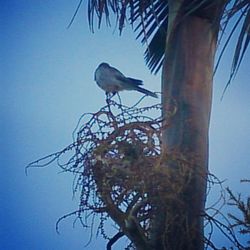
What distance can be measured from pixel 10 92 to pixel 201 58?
4.28 ft

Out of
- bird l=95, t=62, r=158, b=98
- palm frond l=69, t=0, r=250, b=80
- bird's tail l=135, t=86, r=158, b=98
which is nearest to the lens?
palm frond l=69, t=0, r=250, b=80

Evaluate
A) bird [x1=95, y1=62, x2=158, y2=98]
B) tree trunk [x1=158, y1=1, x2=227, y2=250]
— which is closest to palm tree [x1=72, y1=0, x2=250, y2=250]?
tree trunk [x1=158, y1=1, x2=227, y2=250]

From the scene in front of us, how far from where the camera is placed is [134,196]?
1749mm

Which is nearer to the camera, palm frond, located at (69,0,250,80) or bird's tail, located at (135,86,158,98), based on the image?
palm frond, located at (69,0,250,80)

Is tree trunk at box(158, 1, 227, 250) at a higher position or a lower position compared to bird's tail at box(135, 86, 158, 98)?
lower

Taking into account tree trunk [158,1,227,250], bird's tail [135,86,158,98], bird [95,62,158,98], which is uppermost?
bird [95,62,158,98]

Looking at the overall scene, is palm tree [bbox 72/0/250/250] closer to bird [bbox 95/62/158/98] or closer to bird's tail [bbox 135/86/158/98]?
bird's tail [bbox 135/86/158/98]

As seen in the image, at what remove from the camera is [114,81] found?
2164mm

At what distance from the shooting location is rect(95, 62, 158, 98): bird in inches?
84.7

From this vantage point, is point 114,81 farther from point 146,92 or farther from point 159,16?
point 159,16

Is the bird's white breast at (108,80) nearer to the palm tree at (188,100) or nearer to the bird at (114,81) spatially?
the bird at (114,81)

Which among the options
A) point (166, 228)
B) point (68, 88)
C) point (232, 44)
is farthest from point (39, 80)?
point (166, 228)

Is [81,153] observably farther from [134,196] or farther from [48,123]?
[48,123]

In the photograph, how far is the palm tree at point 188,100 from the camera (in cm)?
177
